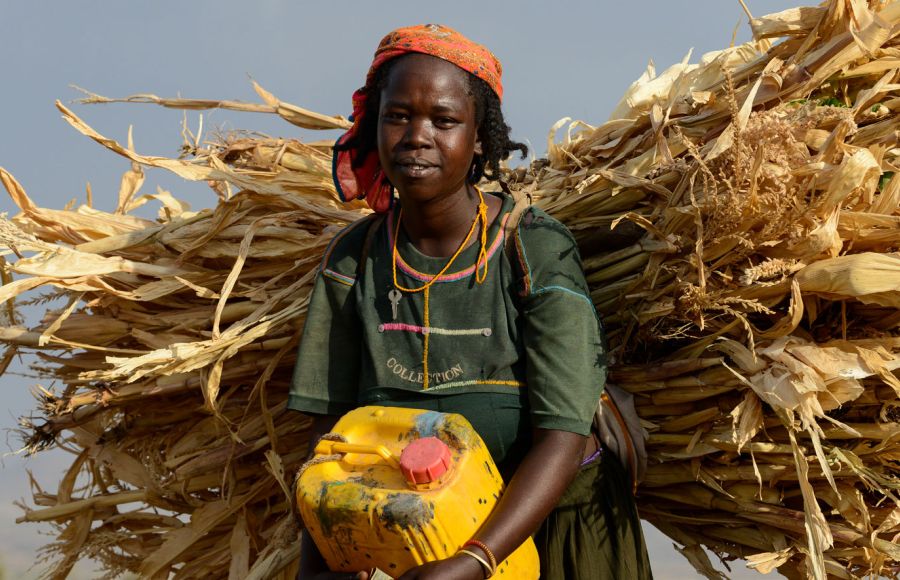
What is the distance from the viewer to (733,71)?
302 cm

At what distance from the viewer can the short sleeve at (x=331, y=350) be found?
2754 mm

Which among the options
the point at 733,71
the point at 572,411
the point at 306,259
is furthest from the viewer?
the point at 306,259

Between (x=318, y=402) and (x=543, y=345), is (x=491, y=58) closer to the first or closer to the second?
(x=543, y=345)

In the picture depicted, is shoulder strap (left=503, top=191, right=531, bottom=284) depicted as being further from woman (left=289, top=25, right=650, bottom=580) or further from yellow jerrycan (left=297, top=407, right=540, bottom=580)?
yellow jerrycan (left=297, top=407, right=540, bottom=580)

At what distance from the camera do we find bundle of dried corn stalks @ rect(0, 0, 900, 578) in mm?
2582

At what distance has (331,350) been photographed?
9.13 ft

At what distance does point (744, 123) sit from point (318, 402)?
4.22 feet

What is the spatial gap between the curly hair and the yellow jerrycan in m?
0.75

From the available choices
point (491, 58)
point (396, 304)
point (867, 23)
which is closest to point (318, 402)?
point (396, 304)

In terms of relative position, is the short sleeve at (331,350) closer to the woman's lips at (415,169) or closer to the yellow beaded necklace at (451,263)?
the yellow beaded necklace at (451,263)

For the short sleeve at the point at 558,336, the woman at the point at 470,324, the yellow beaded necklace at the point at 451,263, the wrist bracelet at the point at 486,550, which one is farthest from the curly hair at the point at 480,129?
the wrist bracelet at the point at 486,550

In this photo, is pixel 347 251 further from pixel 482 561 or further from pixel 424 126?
pixel 482 561

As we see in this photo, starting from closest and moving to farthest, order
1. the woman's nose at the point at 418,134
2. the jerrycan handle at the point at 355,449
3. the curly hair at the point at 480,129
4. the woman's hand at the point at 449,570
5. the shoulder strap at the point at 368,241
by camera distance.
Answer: the woman's hand at the point at 449,570
the jerrycan handle at the point at 355,449
the woman's nose at the point at 418,134
the curly hair at the point at 480,129
the shoulder strap at the point at 368,241

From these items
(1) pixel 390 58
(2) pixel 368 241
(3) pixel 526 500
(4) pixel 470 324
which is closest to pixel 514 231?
(4) pixel 470 324
